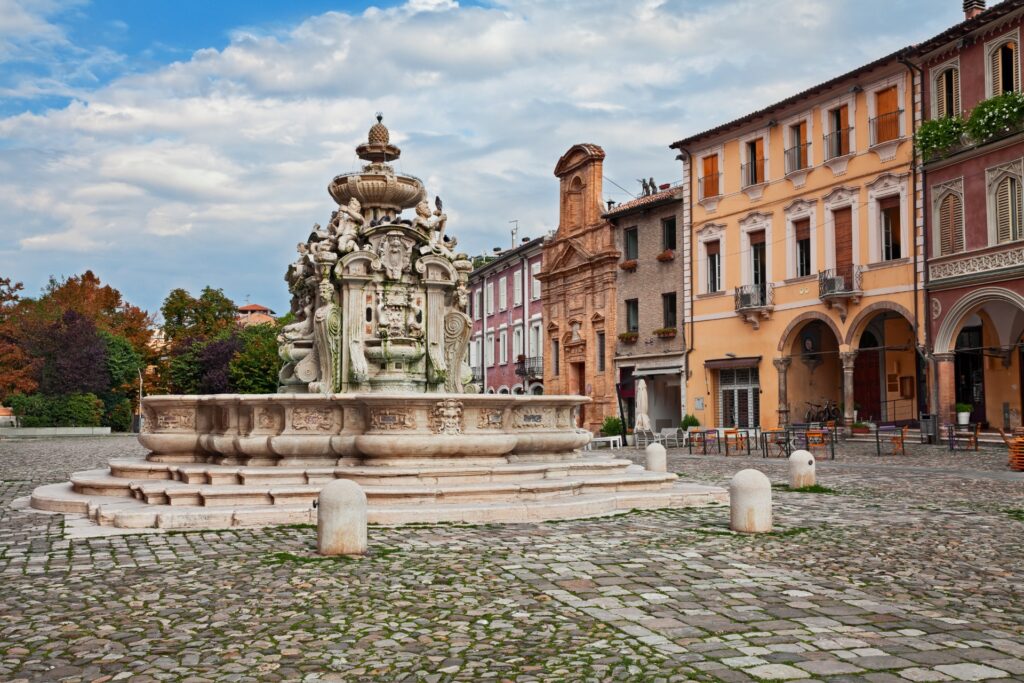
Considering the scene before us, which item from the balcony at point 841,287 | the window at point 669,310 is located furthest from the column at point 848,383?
the window at point 669,310

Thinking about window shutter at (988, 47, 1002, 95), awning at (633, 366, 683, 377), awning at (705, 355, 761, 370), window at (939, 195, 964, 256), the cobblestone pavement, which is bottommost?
the cobblestone pavement

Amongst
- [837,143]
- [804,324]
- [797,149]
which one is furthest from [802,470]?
[797,149]

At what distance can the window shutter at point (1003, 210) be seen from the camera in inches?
1025

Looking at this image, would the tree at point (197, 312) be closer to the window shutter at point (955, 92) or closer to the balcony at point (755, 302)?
the balcony at point (755, 302)

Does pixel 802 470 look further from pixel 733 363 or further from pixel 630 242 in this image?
pixel 630 242

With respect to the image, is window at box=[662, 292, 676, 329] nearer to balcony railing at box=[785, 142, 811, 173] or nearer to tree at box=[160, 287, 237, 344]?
balcony railing at box=[785, 142, 811, 173]

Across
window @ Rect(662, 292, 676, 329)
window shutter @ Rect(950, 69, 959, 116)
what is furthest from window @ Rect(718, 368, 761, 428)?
window shutter @ Rect(950, 69, 959, 116)

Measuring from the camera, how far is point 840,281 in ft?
102

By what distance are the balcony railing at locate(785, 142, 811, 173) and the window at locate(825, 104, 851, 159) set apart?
3.04 feet

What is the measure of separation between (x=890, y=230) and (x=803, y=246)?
364 centimetres

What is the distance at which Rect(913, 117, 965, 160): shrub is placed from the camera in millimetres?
27250

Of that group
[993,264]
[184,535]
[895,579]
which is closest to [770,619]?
[895,579]

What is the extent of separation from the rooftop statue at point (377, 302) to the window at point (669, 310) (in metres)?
23.5

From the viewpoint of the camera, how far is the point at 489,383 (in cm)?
5731
